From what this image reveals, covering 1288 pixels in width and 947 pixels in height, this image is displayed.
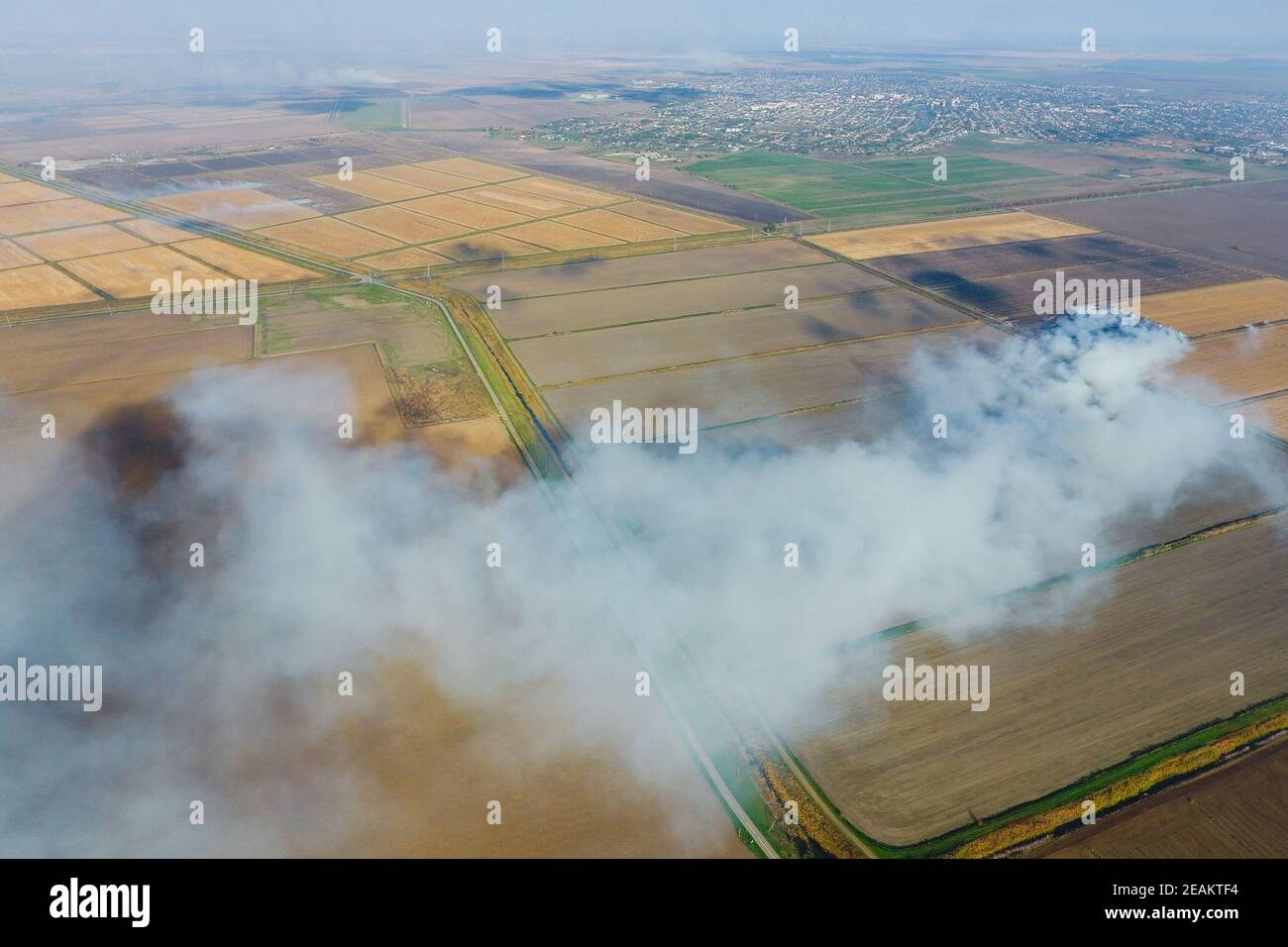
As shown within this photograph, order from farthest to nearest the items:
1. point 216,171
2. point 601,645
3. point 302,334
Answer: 1. point 216,171
2. point 302,334
3. point 601,645

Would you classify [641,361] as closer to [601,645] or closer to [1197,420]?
[601,645]

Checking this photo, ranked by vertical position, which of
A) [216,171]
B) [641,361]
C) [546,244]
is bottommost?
[641,361]

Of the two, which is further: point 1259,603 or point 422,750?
point 1259,603

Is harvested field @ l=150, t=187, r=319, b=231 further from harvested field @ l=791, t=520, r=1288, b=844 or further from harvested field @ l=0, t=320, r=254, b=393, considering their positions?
harvested field @ l=791, t=520, r=1288, b=844

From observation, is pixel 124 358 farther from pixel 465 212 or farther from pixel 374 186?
pixel 374 186

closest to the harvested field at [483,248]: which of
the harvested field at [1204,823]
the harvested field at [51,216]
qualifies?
the harvested field at [51,216]

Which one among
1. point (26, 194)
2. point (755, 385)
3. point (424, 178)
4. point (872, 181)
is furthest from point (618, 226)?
point (26, 194)

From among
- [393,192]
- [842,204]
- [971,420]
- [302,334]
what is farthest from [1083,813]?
[393,192]

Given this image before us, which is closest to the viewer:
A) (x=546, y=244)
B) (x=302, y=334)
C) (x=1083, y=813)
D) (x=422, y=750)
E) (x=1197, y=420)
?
(x=1083, y=813)
